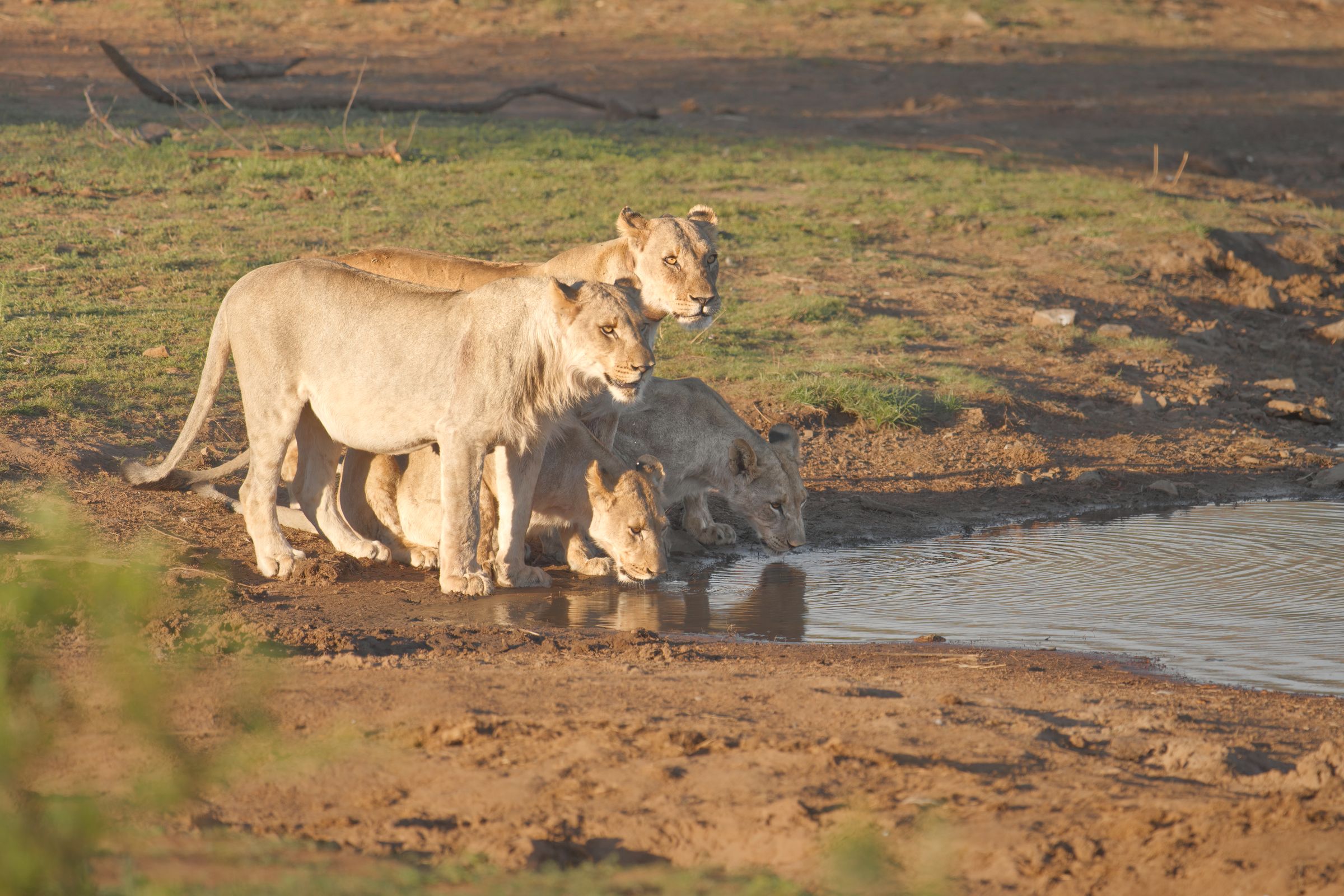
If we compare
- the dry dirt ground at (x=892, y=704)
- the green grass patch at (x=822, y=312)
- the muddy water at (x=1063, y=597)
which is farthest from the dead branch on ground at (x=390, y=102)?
the muddy water at (x=1063, y=597)

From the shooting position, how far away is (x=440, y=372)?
6.96 m

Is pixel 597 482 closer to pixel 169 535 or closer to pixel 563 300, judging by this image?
pixel 563 300

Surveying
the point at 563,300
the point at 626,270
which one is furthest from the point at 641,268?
the point at 563,300

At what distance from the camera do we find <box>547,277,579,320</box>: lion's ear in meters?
6.79

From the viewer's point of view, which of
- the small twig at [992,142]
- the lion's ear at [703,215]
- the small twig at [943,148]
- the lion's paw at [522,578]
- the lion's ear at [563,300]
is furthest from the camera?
the small twig at [992,142]

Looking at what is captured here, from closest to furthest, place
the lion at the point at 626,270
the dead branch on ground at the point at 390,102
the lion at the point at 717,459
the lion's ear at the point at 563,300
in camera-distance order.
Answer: the lion's ear at the point at 563,300
the lion at the point at 626,270
the lion at the point at 717,459
the dead branch on ground at the point at 390,102

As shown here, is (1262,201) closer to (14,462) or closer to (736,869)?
(14,462)

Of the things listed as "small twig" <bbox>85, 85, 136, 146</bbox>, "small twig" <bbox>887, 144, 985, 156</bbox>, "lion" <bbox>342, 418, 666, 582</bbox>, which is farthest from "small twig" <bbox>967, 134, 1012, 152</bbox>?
"lion" <bbox>342, 418, 666, 582</bbox>

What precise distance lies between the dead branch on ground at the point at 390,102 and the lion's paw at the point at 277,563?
10.5 meters

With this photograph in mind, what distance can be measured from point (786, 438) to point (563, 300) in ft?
7.11

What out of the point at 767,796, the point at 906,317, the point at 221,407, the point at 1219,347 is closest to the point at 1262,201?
the point at 1219,347

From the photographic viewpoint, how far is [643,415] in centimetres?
830

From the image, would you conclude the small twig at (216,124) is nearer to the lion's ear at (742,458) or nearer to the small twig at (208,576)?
the lion's ear at (742,458)

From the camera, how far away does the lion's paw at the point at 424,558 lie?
24.7 ft
